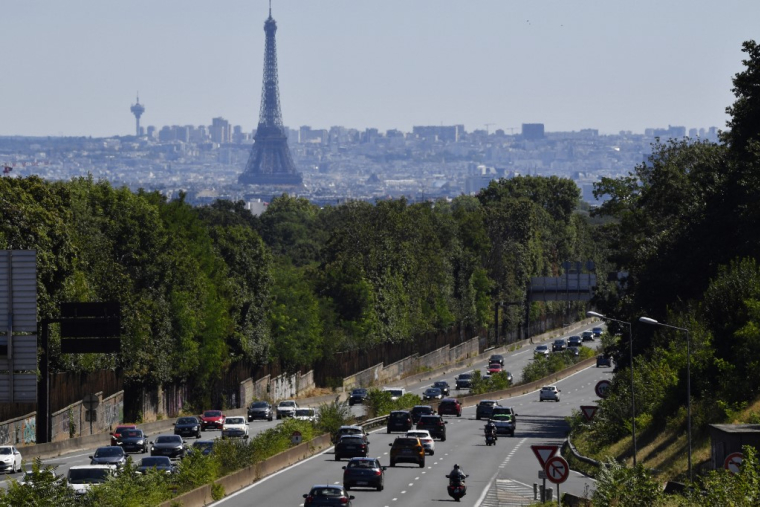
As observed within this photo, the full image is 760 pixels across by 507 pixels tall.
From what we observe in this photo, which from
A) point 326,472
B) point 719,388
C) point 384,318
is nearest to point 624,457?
point 719,388

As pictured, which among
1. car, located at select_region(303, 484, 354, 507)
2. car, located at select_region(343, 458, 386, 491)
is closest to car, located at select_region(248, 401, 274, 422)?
car, located at select_region(343, 458, 386, 491)

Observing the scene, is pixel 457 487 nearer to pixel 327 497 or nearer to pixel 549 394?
pixel 327 497

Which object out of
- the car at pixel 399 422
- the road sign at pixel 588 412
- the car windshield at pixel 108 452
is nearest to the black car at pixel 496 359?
the car at pixel 399 422

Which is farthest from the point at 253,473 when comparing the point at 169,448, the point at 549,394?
the point at 549,394

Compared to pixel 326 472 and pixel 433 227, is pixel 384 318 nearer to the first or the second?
pixel 433 227

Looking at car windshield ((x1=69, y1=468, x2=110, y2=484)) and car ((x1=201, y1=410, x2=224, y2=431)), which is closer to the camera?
car windshield ((x1=69, y1=468, x2=110, y2=484))

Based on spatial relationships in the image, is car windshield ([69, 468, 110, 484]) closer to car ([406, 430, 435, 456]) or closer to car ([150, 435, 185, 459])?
car ([150, 435, 185, 459])

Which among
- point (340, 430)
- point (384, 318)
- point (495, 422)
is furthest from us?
point (384, 318)
